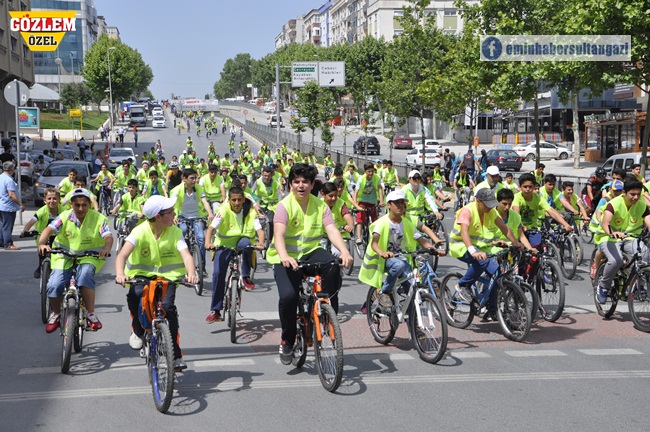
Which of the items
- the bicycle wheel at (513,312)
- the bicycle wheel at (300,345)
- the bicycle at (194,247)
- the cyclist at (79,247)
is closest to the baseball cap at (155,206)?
the cyclist at (79,247)

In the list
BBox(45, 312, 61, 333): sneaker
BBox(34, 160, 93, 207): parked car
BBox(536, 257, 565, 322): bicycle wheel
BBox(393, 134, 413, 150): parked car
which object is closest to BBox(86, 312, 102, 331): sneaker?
BBox(45, 312, 61, 333): sneaker

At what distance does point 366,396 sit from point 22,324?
4.97m

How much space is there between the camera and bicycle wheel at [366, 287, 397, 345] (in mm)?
8484

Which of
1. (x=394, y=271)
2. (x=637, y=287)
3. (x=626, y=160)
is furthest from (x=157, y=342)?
(x=626, y=160)

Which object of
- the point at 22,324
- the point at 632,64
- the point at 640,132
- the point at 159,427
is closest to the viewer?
the point at 159,427

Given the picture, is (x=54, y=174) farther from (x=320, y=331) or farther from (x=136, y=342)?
(x=320, y=331)

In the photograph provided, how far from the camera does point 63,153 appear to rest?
37.2 metres

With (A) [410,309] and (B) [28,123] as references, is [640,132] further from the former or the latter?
(A) [410,309]

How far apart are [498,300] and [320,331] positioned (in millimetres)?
2768

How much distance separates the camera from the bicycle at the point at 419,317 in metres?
7.57

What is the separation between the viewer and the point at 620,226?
32.6 ft

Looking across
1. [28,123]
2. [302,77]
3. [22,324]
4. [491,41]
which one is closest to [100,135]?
[302,77]

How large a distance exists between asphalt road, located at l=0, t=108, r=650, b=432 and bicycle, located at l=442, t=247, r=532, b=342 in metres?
0.17

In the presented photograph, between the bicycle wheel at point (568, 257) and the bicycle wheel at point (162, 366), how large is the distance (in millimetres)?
8415
